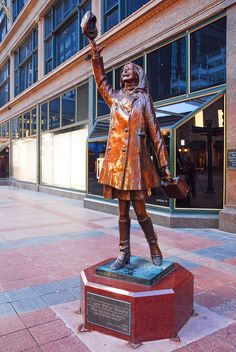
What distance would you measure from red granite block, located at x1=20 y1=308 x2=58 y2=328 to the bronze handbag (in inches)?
71.1

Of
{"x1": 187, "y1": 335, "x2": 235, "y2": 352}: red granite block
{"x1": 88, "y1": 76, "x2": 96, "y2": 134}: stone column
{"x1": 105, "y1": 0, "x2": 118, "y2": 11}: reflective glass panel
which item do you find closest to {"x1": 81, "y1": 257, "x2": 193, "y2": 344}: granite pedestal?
{"x1": 187, "y1": 335, "x2": 235, "y2": 352}: red granite block

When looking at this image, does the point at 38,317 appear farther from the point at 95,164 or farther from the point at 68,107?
the point at 68,107

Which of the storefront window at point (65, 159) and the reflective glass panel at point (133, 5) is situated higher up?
the reflective glass panel at point (133, 5)

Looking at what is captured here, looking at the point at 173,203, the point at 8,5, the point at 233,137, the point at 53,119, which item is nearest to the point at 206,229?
the point at 173,203

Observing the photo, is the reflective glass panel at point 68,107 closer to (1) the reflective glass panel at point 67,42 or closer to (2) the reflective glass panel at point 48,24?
(1) the reflective glass panel at point 67,42

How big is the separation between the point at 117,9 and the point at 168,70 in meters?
3.78

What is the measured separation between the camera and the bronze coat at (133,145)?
3377mm

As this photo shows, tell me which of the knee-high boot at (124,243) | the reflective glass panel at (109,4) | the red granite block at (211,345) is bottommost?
the red granite block at (211,345)

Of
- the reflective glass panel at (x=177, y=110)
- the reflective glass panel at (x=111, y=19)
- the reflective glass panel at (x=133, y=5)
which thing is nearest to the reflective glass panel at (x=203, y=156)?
the reflective glass panel at (x=177, y=110)

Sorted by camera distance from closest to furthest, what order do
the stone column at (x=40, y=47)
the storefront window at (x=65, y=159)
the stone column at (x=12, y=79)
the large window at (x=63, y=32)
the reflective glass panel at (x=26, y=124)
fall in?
the large window at (x=63, y=32)
the storefront window at (x=65, y=159)
the stone column at (x=40, y=47)
the reflective glass panel at (x=26, y=124)
the stone column at (x=12, y=79)

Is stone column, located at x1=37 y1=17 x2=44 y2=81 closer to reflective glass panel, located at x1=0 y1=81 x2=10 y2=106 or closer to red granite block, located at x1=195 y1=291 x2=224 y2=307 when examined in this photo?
reflective glass panel, located at x1=0 y1=81 x2=10 y2=106

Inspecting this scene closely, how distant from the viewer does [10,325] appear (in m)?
3.35

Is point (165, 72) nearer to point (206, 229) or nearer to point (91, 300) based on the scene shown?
point (206, 229)

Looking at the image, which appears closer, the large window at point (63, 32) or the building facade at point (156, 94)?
the building facade at point (156, 94)
